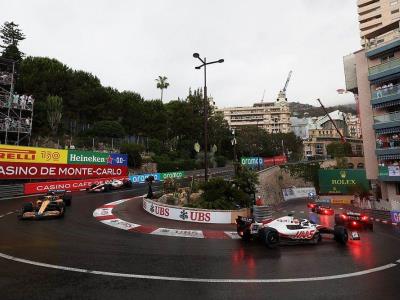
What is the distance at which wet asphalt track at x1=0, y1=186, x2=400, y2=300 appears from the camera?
310 inches

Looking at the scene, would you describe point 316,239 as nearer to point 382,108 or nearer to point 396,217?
point 396,217

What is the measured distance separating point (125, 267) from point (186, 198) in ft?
45.1

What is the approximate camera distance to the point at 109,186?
36750 millimetres

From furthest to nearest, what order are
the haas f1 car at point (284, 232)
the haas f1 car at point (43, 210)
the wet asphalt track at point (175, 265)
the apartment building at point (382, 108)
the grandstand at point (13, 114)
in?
the grandstand at point (13, 114), the apartment building at point (382, 108), the haas f1 car at point (43, 210), the haas f1 car at point (284, 232), the wet asphalt track at point (175, 265)

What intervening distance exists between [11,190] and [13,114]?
69.3 feet

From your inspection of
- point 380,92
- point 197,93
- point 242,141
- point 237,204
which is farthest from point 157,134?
point 237,204

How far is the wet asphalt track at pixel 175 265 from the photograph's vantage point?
310 inches

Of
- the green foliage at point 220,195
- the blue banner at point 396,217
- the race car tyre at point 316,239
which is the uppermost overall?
the green foliage at point 220,195

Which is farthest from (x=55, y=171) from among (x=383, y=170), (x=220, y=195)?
(x=383, y=170)

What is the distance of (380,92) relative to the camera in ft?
122

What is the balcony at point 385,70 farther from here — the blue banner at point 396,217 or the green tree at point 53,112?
the green tree at point 53,112

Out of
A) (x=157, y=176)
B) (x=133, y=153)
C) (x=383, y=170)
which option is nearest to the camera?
(x=383, y=170)

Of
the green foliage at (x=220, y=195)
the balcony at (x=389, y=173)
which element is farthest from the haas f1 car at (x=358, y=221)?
the balcony at (x=389, y=173)

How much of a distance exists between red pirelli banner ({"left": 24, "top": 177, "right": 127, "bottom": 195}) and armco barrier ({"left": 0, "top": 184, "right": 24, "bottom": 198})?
49cm
